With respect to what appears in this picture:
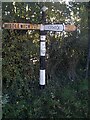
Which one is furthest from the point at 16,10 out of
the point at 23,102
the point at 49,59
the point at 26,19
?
the point at 23,102

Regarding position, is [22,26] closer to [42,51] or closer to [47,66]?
[42,51]

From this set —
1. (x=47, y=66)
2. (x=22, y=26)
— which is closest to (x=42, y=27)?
(x=22, y=26)

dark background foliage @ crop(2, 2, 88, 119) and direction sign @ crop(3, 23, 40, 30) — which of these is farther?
direction sign @ crop(3, 23, 40, 30)

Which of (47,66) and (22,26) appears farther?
(47,66)

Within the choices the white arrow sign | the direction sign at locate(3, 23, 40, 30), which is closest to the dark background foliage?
the direction sign at locate(3, 23, 40, 30)

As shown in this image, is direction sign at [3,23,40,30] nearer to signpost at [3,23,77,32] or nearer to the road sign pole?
signpost at [3,23,77,32]

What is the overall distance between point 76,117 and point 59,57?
1196 mm

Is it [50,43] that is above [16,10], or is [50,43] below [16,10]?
below

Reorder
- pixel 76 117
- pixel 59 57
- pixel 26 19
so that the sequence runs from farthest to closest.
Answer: pixel 59 57, pixel 26 19, pixel 76 117

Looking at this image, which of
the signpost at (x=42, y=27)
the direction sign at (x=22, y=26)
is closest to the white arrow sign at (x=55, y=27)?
the signpost at (x=42, y=27)

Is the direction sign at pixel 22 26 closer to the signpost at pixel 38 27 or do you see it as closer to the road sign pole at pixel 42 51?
the signpost at pixel 38 27

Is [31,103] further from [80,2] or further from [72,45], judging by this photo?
[80,2]

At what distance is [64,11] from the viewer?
4.94 meters

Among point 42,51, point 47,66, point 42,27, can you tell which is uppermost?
point 42,27
